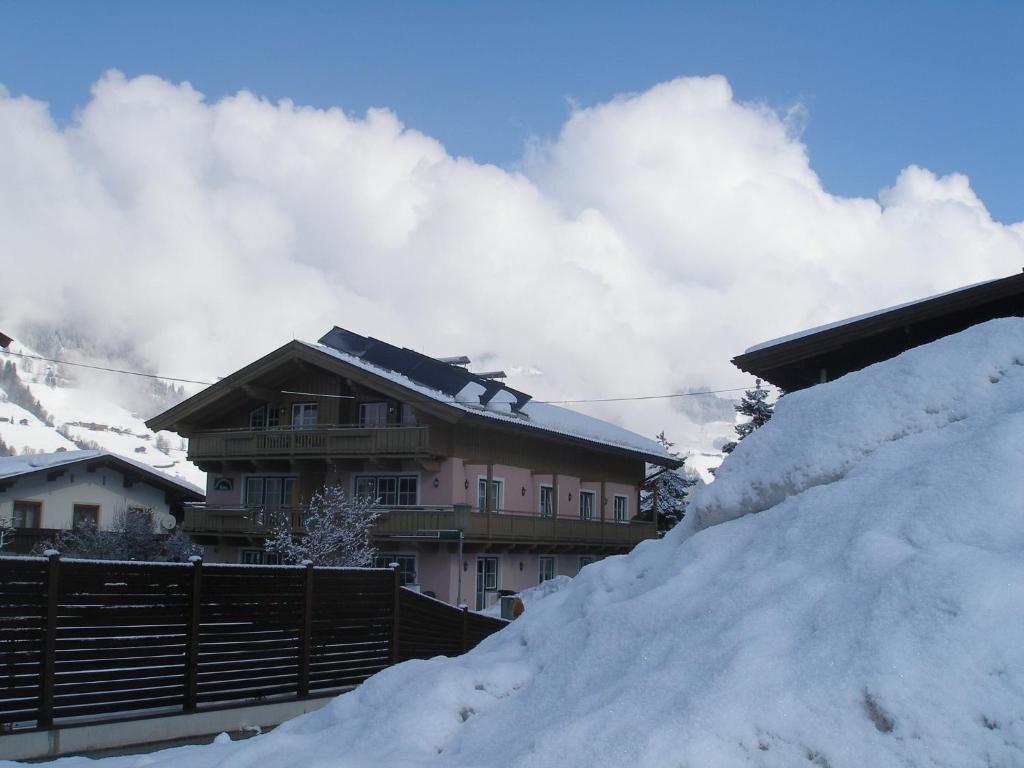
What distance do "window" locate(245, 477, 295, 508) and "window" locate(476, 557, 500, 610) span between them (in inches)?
278

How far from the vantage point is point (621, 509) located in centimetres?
4153

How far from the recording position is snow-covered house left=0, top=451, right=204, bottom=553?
37250mm

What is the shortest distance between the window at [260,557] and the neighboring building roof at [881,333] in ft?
70.8

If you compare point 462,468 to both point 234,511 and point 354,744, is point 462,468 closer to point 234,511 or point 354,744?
point 234,511

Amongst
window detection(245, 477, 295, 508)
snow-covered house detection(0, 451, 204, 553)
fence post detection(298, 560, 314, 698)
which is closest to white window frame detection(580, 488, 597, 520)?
window detection(245, 477, 295, 508)

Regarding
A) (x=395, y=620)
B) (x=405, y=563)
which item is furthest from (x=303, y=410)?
(x=395, y=620)

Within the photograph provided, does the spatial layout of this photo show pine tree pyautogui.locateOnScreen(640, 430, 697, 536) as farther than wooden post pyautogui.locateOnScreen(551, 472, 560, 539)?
Yes

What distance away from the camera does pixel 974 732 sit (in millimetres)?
4266

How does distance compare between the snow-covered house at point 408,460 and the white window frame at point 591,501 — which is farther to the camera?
the white window frame at point 591,501

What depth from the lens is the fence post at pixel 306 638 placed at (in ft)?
40.5

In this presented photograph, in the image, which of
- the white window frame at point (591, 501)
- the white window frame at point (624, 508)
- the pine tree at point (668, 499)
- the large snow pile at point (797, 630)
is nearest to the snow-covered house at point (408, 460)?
the white window frame at point (591, 501)

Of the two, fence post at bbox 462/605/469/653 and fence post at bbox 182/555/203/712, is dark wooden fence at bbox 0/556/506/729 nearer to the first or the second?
fence post at bbox 182/555/203/712

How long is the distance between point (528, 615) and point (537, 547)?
87.6 feet

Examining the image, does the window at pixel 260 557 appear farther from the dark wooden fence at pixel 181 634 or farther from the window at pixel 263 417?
the dark wooden fence at pixel 181 634
